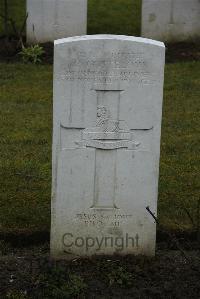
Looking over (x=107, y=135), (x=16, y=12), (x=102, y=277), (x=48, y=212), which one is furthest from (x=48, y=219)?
(x=16, y=12)

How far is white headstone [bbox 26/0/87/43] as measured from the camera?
1180 cm

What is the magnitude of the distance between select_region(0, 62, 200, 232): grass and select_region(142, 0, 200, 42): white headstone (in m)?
1.14

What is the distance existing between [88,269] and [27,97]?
496cm

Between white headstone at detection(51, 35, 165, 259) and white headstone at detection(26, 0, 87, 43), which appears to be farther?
white headstone at detection(26, 0, 87, 43)

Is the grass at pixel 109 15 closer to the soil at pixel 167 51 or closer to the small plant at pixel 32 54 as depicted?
the soil at pixel 167 51

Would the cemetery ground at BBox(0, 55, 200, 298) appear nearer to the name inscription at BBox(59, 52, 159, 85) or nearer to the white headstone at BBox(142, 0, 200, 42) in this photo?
the name inscription at BBox(59, 52, 159, 85)

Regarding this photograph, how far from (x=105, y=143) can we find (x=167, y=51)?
703 cm

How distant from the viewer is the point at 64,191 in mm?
5012

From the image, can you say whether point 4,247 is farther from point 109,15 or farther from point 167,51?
point 109,15

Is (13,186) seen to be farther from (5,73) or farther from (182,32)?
(182,32)

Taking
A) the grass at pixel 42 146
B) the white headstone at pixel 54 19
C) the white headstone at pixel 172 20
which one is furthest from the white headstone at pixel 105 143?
the white headstone at pixel 172 20

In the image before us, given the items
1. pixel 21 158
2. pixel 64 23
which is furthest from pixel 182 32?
pixel 21 158

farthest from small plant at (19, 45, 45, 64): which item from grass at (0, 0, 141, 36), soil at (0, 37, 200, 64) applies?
grass at (0, 0, 141, 36)

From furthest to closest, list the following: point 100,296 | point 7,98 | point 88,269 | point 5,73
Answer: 1. point 5,73
2. point 7,98
3. point 88,269
4. point 100,296
